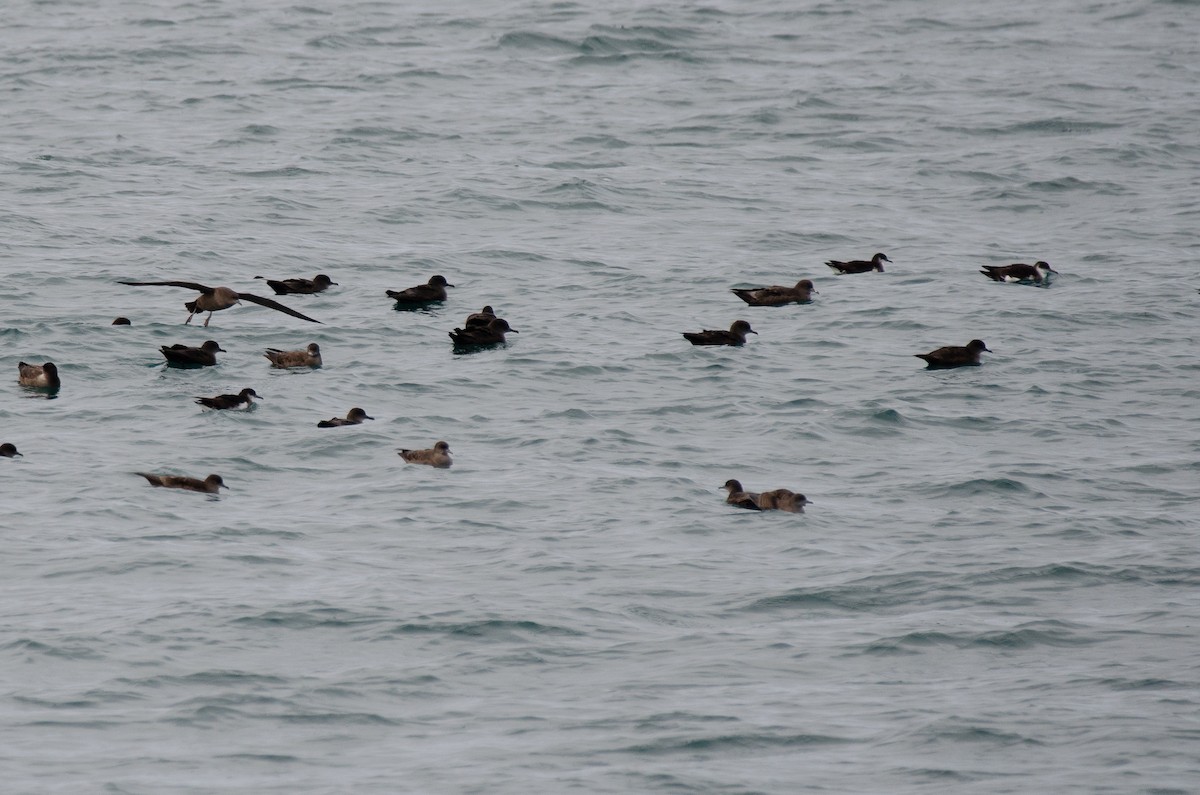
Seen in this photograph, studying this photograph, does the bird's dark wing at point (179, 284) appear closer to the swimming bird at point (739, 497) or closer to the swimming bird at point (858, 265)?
the swimming bird at point (739, 497)

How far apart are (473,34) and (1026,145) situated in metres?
14.5

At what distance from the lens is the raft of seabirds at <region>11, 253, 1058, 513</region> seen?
54.6 feet

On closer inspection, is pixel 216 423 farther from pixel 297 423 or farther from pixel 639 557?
pixel 639 557

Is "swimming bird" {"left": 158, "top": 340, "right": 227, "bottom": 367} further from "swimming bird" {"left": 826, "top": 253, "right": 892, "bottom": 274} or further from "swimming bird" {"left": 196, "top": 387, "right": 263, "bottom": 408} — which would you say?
"swimming bird" {"left": 826, "top": 253, "right": 892, "bottom": 274}

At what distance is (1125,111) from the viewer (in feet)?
123

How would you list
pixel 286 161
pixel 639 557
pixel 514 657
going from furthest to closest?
pixel 286 161 < pixel 639 557 < pixel 514 657

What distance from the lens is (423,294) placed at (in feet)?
77.0

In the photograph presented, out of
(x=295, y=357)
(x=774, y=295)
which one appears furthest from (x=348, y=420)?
(x=774, y=295)

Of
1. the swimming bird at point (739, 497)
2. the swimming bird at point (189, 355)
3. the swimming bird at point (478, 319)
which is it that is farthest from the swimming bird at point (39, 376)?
the swimming bird at point (739, 497)

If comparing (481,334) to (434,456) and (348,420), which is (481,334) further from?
(434,456)

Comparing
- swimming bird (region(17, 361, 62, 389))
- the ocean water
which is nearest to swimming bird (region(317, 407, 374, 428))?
the ocean water

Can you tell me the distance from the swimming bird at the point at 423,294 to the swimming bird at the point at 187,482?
700cm

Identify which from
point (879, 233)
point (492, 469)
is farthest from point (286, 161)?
point (492, 469)

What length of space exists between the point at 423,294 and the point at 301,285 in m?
1.55
